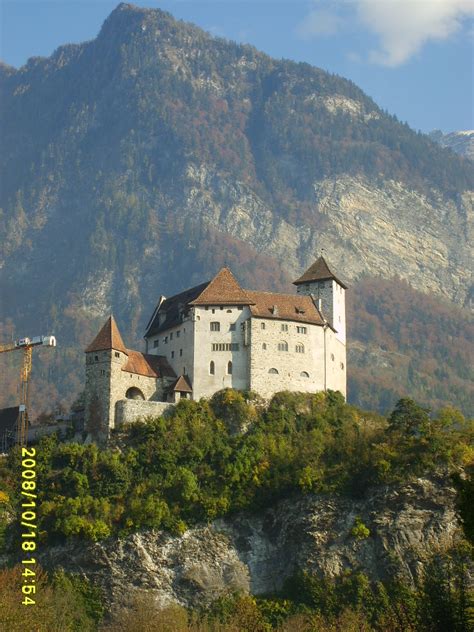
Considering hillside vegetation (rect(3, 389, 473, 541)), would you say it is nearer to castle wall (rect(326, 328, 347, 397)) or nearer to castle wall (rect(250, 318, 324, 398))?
castle wall (rect(250, 318, 324, 398))

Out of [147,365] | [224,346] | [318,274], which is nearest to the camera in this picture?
[224,346]

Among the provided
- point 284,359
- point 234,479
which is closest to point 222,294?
point 284,359

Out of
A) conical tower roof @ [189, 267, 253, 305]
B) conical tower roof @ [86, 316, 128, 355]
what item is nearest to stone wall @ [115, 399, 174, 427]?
conical tower roof @ [86, 316, 128, 355]

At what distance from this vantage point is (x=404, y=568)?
85000 millimetres

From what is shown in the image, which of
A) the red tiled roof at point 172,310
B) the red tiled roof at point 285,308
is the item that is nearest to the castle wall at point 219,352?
the red tiled roof at point 285,308

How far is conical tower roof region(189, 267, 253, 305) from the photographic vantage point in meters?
103

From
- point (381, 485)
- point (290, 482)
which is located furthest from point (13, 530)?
point (381, 485)

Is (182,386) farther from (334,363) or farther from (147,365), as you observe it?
(334,363)

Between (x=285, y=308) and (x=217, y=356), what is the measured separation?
758 centimetres

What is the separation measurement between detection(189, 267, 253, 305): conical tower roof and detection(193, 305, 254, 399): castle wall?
0.50 m

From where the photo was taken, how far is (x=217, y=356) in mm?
101312

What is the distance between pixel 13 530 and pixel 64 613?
42.5ft

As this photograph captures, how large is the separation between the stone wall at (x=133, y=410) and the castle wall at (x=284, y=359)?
821cm

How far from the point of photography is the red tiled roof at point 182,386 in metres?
100
